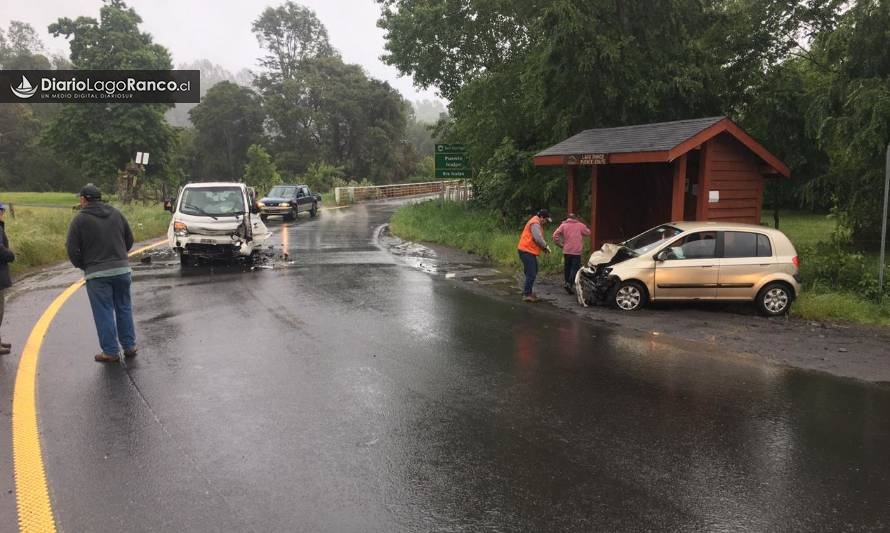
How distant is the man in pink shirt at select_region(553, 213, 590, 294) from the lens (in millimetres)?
11844

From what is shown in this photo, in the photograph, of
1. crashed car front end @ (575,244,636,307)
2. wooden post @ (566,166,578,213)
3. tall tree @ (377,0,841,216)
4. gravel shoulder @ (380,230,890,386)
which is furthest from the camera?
tall tree @ (377,0,841,216)

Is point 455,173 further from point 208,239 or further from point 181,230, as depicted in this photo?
point 181,230

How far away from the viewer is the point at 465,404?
5.79m

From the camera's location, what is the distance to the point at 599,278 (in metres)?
10.7

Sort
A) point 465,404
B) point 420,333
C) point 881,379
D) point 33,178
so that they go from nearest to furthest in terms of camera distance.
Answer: point 465,404, point 881,379, point 420,333, point 33,178

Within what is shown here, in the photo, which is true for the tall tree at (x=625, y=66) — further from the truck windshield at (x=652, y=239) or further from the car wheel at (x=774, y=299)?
the car wheel at (x=774, y=299)

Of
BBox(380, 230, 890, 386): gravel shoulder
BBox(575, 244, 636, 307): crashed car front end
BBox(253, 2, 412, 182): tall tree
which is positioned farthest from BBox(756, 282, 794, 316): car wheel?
BBox(253, 2, 412, 182): tall tree

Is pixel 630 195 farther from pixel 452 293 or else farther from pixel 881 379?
pixel 881 379

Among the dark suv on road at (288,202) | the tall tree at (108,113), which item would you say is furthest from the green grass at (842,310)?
the tall tree at (108,113)

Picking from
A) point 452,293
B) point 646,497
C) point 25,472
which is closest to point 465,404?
point 646,497

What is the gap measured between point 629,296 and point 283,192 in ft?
79.2

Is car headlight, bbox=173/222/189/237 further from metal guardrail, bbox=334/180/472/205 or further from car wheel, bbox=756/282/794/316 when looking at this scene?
metal guardrail, bbox=334/180/472/205

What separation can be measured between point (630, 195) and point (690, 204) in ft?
5.46

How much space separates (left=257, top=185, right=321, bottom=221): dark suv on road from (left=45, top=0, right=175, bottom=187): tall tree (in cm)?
1618
